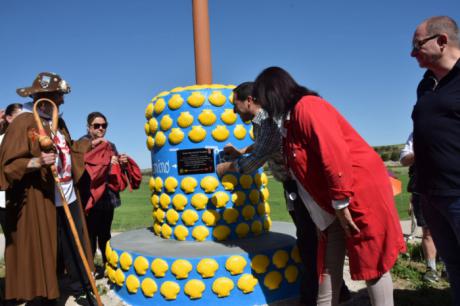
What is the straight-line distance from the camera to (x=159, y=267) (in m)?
3.39

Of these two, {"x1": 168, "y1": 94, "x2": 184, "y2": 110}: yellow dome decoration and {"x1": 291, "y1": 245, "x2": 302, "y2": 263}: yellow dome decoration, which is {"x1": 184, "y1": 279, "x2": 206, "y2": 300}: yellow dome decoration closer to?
{"x1": 291, "y1": 245, "x2": 302, "y2": 263}: yellow dome decoration

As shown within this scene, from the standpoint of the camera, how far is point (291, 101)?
2.31 meters

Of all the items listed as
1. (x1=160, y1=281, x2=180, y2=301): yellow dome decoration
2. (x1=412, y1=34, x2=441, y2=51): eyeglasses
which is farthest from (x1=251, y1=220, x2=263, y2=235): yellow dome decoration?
(x1=412, y1=34, x2=441, y2=51): eyeglasses

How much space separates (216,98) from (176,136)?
55 centimetres

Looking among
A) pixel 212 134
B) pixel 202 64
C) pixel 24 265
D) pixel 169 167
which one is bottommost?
pixel 24 265

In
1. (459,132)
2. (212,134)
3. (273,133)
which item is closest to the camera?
(459,132)

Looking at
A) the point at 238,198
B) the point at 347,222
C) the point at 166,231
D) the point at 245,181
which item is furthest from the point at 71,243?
the point at 347,222

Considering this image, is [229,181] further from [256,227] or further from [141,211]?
[141,211]

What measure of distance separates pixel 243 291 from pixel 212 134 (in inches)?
59.3

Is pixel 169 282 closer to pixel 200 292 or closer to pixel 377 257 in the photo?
pixel 200 292

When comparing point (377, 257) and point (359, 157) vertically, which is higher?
point (359, 157)

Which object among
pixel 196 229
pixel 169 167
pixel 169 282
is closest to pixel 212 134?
pixel 169 167

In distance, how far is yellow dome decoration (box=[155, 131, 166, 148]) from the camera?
159 inches

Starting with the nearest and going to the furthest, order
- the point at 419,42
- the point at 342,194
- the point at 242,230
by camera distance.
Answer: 1. the point at 342,194
2. the point at 419,42
3. the point at 242,230
